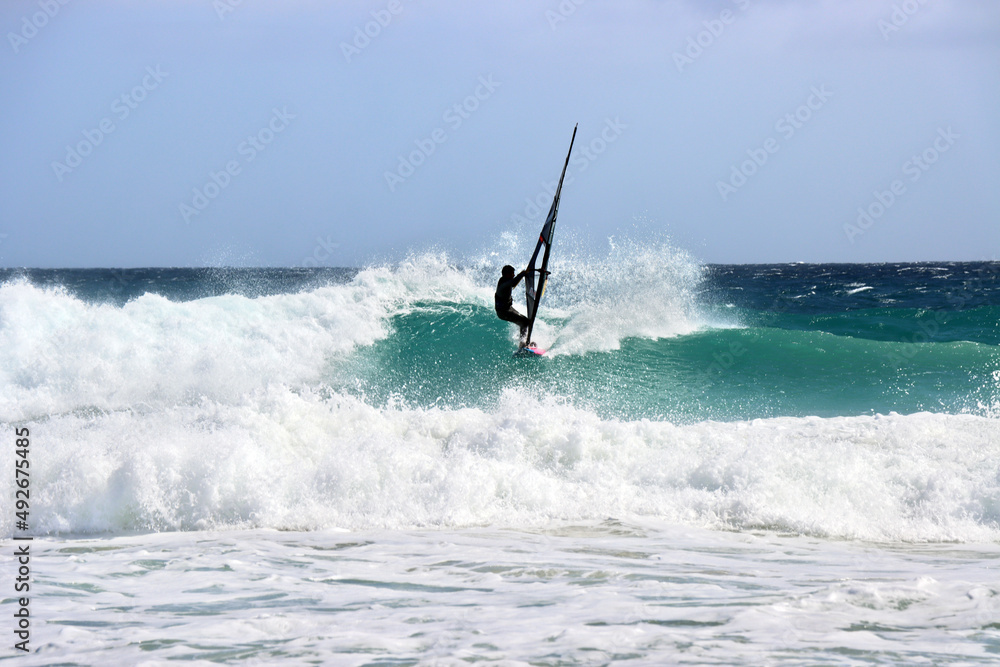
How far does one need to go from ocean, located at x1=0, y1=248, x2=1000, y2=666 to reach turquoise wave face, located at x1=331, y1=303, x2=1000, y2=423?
0.08 metres

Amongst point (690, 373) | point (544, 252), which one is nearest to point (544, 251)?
point (544, 252)

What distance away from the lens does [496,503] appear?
7.13 metres

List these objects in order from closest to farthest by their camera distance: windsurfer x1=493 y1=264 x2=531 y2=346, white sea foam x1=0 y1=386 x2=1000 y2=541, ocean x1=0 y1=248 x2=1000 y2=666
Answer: ocean x1=0 y1=248 x2=1000 y2=666 → white sea foam x1=0 y1=386 x2=1000 y2=541 → windsurfer x1=493 y1=264 x2=531 y2=346

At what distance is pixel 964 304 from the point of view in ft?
86.3

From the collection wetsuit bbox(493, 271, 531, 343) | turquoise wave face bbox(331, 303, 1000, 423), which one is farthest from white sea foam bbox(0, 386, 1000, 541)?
wetsuit bbox(493, 271, 531, 343)

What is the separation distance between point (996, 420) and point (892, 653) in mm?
6983

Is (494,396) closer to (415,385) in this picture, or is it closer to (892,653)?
(415,385)

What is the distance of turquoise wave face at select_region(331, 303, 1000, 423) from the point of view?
1148 cm

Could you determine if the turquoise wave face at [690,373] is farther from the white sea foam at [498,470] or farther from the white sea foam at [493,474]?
the white sea foam at [493,474]

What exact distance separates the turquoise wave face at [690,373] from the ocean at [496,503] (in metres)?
0.08

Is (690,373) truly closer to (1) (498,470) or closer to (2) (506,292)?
(2) (506,292)

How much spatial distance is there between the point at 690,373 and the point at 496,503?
7.09m

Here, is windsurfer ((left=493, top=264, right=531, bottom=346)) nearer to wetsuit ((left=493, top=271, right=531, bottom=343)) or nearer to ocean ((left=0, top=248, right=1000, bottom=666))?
wetsuit ((left=493, top=271, right=531, bottom=343))

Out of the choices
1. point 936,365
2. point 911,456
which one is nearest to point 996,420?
point 911,456
